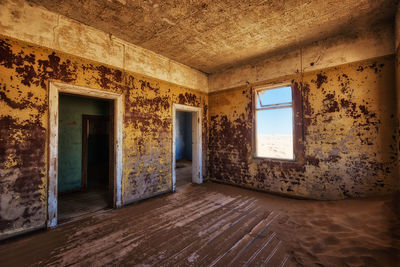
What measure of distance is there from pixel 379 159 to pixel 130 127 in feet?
15.6

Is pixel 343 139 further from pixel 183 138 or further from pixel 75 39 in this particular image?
pixel 183 138

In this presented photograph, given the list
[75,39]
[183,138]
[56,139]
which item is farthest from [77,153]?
[183,138]

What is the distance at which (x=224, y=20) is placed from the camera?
9.96ft

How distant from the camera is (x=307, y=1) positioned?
2615 mm

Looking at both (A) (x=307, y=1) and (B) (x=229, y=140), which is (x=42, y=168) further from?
(A) (x=307, y=1)

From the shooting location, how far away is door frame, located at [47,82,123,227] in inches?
108

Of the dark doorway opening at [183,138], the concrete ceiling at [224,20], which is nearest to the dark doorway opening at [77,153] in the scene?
the concrete ceiling at [224,20]

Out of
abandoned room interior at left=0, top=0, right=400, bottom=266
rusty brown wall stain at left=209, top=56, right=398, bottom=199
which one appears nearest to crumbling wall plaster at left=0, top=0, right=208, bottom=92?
abandoned room interior at left=0, top=0, right=400, bottom=266

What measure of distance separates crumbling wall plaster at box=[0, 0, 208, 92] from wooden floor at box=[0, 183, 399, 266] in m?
2.86

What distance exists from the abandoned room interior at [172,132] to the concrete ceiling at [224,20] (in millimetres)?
27

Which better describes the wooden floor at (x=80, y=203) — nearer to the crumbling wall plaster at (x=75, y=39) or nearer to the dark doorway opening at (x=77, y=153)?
the dark doorway opening at (x=77, y=153)

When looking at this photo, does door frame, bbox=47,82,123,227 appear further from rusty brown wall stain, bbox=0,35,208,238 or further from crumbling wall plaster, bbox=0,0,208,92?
crumbling wall plaster, bbox=0,0,208,92

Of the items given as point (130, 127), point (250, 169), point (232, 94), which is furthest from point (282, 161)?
A: point (130, 127)

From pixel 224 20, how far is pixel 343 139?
3.19m
